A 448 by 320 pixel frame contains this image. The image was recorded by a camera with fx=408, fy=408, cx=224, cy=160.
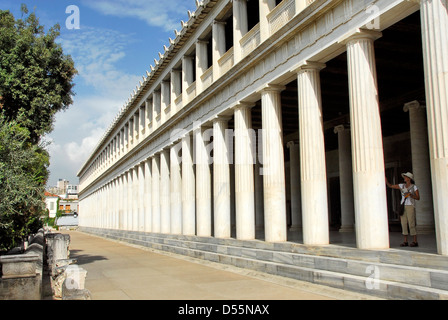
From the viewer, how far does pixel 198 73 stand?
21.3 m

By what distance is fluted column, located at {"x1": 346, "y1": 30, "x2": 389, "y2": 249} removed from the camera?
9.85 metres

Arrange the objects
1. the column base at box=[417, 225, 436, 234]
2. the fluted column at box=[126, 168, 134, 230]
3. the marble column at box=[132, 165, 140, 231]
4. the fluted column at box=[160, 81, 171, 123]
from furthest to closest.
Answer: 1. the fluted column at box=[126, 168, 134, 230]
2. the marble column at box=[132, 165, 140, 231]
3. the fluted column at box=[160, 81, 171, 123]
4. the column base at box=[417, 225, 436, 234]

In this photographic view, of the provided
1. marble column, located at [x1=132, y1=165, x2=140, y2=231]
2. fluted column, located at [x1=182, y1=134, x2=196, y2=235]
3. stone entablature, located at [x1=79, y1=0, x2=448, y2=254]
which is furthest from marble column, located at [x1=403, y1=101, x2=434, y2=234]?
marble column, located at [x1=132, y1=165, x2=140, y2=231]

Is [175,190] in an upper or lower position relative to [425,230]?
upper

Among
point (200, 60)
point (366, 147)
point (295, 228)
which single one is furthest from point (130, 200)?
point (366, 147)

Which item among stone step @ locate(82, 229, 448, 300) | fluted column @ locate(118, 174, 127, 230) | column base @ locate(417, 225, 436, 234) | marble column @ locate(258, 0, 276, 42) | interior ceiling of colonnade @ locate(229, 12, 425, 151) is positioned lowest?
stone step @ locate(82, 229, 448, 300)

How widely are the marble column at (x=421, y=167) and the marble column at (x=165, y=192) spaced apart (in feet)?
50.9

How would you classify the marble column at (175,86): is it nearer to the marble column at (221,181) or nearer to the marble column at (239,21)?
the marble column at (221,181)

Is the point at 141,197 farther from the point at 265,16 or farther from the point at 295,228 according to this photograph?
the point at 265,16

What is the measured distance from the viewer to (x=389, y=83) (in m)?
17.2

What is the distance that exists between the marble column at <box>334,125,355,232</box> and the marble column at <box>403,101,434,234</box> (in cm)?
376

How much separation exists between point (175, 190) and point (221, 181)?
7.32 meters

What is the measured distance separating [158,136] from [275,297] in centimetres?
2031

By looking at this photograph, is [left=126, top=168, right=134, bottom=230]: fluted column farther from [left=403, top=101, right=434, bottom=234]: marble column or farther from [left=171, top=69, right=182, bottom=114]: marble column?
[left=403, top=101, right=434, bottom=234]: marble column
